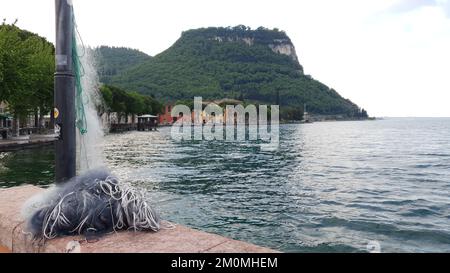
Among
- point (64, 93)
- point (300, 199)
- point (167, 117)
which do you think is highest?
point (167, 117)

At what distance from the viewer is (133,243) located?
170 inches

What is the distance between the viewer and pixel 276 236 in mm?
10812

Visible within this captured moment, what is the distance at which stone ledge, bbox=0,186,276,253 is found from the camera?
4.09 metres

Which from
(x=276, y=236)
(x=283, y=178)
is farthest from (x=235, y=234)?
(x=283, y=178)

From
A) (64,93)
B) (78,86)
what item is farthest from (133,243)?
(78,86)

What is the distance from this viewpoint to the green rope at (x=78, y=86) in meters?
5.55

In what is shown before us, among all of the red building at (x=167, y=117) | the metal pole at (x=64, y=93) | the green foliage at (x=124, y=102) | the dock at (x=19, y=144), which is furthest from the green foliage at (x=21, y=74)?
the red building at (x=167, y=117)

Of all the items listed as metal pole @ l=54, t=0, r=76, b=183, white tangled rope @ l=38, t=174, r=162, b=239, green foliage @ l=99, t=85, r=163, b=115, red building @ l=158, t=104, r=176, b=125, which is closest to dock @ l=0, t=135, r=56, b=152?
metal pole @ l=54, t=0, r=76, b=183

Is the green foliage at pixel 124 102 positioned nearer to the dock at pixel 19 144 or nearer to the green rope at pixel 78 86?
the dock at pixel 19 144

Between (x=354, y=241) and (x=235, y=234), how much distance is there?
3135 mm

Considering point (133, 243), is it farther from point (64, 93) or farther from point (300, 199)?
point (300, 199)

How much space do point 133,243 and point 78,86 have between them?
2600 mm
